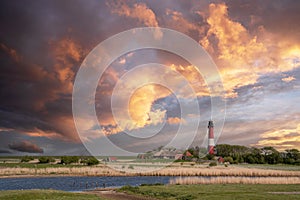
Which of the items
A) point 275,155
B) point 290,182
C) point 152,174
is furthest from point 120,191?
point 275,155

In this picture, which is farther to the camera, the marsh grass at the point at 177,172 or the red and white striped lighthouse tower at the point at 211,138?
the red and white striped lighthouse tower at the point at 211,138

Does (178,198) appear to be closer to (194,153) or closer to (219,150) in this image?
(194,153)

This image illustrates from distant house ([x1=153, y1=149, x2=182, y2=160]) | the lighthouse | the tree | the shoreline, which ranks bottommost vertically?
the shoreline

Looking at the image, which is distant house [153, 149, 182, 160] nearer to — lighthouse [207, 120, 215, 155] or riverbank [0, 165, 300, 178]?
lighthouse [207, 120, 215, 155]

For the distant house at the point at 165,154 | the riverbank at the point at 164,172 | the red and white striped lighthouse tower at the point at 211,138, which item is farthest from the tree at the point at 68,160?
the distant house at the point at 165,154

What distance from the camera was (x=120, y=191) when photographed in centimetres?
4116

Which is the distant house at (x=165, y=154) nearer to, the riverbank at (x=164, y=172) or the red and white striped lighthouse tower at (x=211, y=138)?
the red and white striped lighthouse tower at (x=211, y=138)

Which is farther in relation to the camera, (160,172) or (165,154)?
(165,154)

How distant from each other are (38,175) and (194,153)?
9249 cm

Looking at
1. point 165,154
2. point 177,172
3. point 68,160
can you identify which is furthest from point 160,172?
point 165,154

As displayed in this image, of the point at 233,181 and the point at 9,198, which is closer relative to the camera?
the point at 9,198

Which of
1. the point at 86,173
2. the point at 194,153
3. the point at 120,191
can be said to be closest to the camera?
the point at 120,191

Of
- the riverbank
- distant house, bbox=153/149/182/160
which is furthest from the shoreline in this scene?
distant house, bbox=153/149/182/160

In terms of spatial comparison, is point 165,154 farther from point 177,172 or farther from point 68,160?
point 177,172
